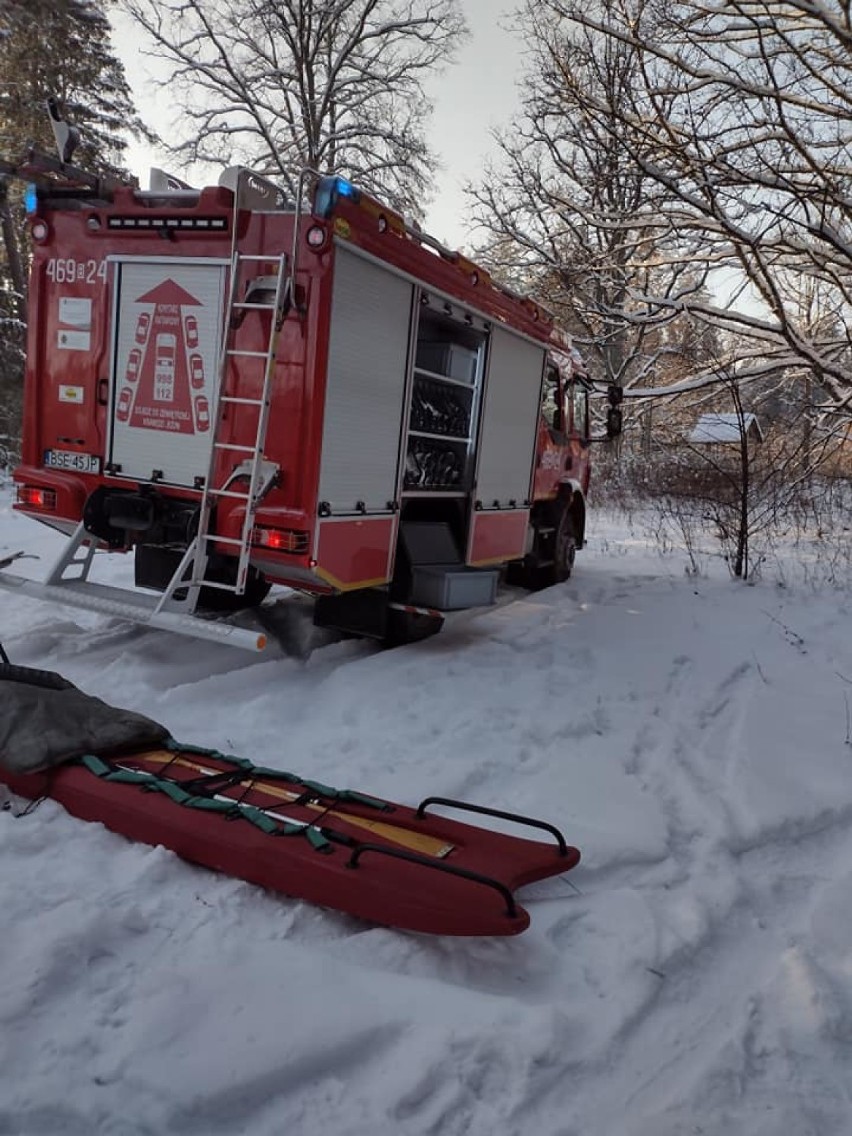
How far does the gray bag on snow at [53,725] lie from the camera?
299 cm

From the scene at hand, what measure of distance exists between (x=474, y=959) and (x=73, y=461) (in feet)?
14.2

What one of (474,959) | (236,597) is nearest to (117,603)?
→ (236,597)

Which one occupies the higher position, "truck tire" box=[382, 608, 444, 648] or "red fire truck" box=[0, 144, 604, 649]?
"red fire truck" box=[0, 144, 604, 649]

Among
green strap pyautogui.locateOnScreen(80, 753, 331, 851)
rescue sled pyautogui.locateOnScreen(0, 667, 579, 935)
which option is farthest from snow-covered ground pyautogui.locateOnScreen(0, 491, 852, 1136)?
green strap pyautogui.locateOnScreen(80, 753, 331, 851)

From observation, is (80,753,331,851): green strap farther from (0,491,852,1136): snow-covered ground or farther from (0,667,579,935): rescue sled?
(0,491,852,1136): snow-covered ground

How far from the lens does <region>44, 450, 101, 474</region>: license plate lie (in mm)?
5254

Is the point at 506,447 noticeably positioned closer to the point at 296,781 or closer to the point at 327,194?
the point at 327,194

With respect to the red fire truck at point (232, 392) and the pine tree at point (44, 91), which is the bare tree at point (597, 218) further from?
the pine tree at point (44, 91)

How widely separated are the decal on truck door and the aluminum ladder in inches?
5.6

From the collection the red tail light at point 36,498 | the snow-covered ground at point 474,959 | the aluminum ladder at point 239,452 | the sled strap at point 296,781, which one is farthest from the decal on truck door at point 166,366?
the sled strap at point 296,781

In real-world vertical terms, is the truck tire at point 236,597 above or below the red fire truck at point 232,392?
below

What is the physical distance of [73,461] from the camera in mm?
5312

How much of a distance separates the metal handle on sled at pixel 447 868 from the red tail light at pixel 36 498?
12.8 ft

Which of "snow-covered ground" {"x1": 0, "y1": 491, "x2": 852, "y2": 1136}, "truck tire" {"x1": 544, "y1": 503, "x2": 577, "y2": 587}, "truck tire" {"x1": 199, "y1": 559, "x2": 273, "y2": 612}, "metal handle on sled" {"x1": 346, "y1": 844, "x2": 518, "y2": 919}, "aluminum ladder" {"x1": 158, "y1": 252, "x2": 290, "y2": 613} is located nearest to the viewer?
"snow-covered ground" {"x1": 0, "y1": 491, "x2": 852, "y2": 1136}
